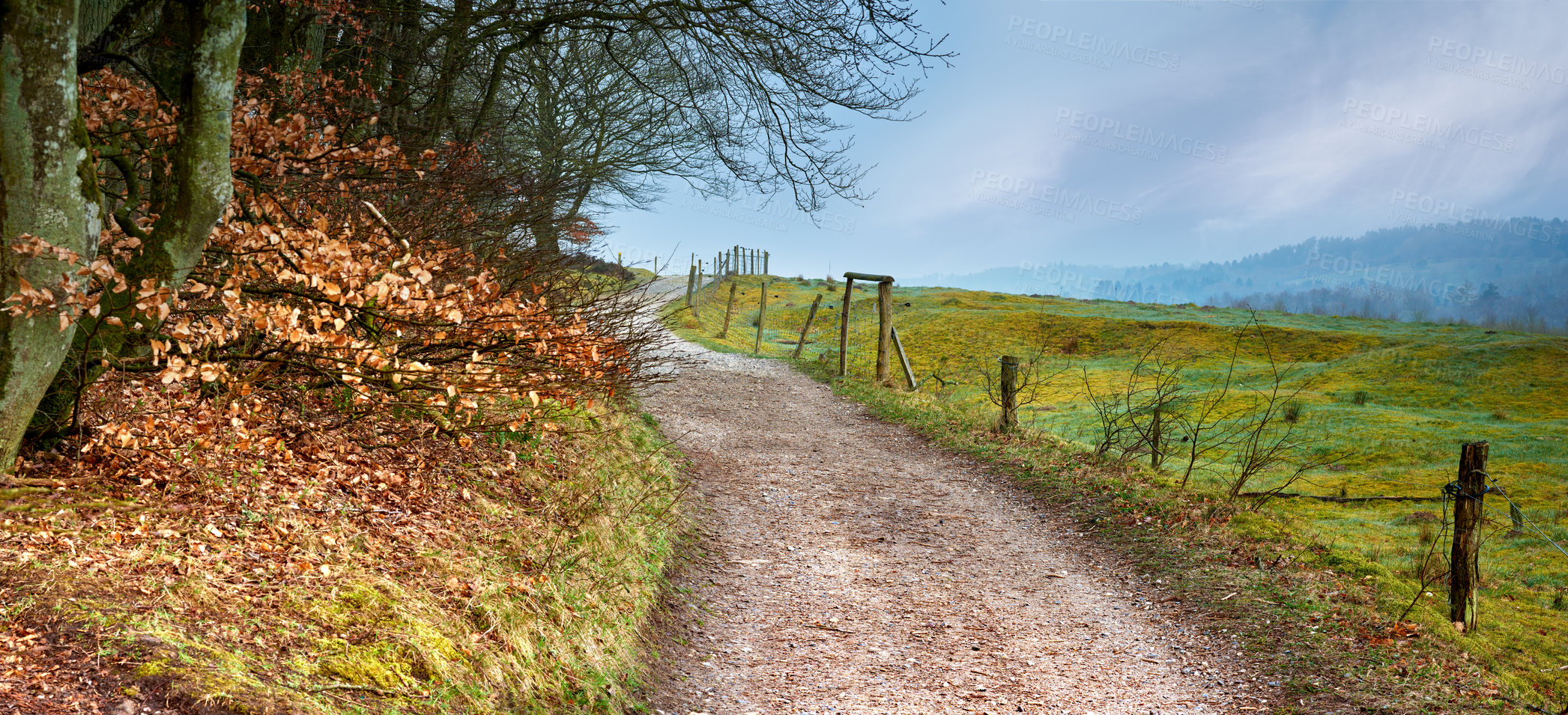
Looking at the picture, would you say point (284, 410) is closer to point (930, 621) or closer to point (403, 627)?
point (403, 627)

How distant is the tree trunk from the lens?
3.36 m

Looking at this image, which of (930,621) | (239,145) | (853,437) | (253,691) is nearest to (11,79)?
Result: (239,145)

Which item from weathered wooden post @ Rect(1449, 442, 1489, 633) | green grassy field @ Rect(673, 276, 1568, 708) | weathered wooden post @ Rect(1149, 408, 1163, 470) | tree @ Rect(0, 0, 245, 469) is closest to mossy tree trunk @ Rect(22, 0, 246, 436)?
tree @ Rect(0, 0, 245, 469)

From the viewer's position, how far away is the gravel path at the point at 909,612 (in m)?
4.83

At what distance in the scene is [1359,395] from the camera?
20.5 meters

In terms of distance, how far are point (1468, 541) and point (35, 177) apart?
8600mm

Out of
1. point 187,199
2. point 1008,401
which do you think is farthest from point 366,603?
point 1008,401

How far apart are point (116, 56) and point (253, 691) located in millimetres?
3549

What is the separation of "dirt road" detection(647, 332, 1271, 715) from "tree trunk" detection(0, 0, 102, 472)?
335 cm

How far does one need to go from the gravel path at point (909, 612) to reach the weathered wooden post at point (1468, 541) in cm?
170

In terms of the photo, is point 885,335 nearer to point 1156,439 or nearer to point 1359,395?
point 1156,439

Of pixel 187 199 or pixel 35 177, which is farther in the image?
pixel 187 199

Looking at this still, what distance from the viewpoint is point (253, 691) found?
108 inches

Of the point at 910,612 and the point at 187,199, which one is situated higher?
the point at 187,199
